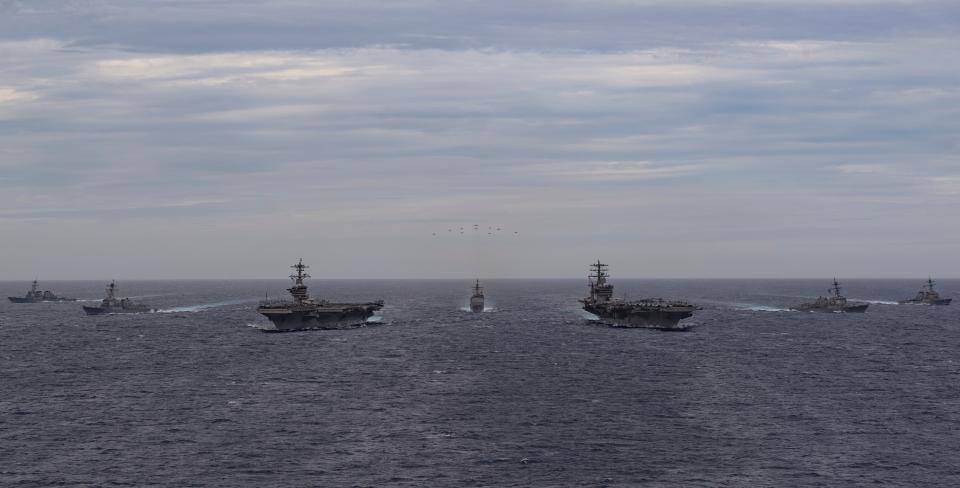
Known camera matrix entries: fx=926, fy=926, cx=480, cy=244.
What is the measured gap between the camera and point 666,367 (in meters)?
105

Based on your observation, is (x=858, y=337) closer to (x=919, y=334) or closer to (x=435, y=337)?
(x=919, y=334)

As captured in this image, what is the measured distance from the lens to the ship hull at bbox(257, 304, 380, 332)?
15925 centimetres

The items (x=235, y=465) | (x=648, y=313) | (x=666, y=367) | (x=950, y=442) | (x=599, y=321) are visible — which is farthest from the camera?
(x=599, y=321)

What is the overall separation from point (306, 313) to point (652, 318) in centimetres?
6159

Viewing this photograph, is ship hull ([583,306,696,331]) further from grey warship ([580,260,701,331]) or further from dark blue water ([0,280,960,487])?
dark blue water ([0,280,960,487])

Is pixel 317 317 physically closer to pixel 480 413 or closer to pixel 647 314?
pixel 647 314

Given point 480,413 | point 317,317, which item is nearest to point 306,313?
point 317,317

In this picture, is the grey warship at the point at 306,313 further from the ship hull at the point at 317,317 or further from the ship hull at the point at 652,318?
the ship hull at the point at 652,318

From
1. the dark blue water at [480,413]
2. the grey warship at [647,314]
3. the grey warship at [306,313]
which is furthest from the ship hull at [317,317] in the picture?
the grey warship at [647,314]

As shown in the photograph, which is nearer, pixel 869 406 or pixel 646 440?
pixel 646 440

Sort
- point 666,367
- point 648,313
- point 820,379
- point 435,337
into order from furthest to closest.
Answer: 1. point 648,313
2. point 435,337
3. point 666,367
4. point 820,379

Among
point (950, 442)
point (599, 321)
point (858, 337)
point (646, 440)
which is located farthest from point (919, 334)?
point (646, 440)

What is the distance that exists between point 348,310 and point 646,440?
11081 centimetres

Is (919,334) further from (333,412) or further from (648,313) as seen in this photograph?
(333,412)
